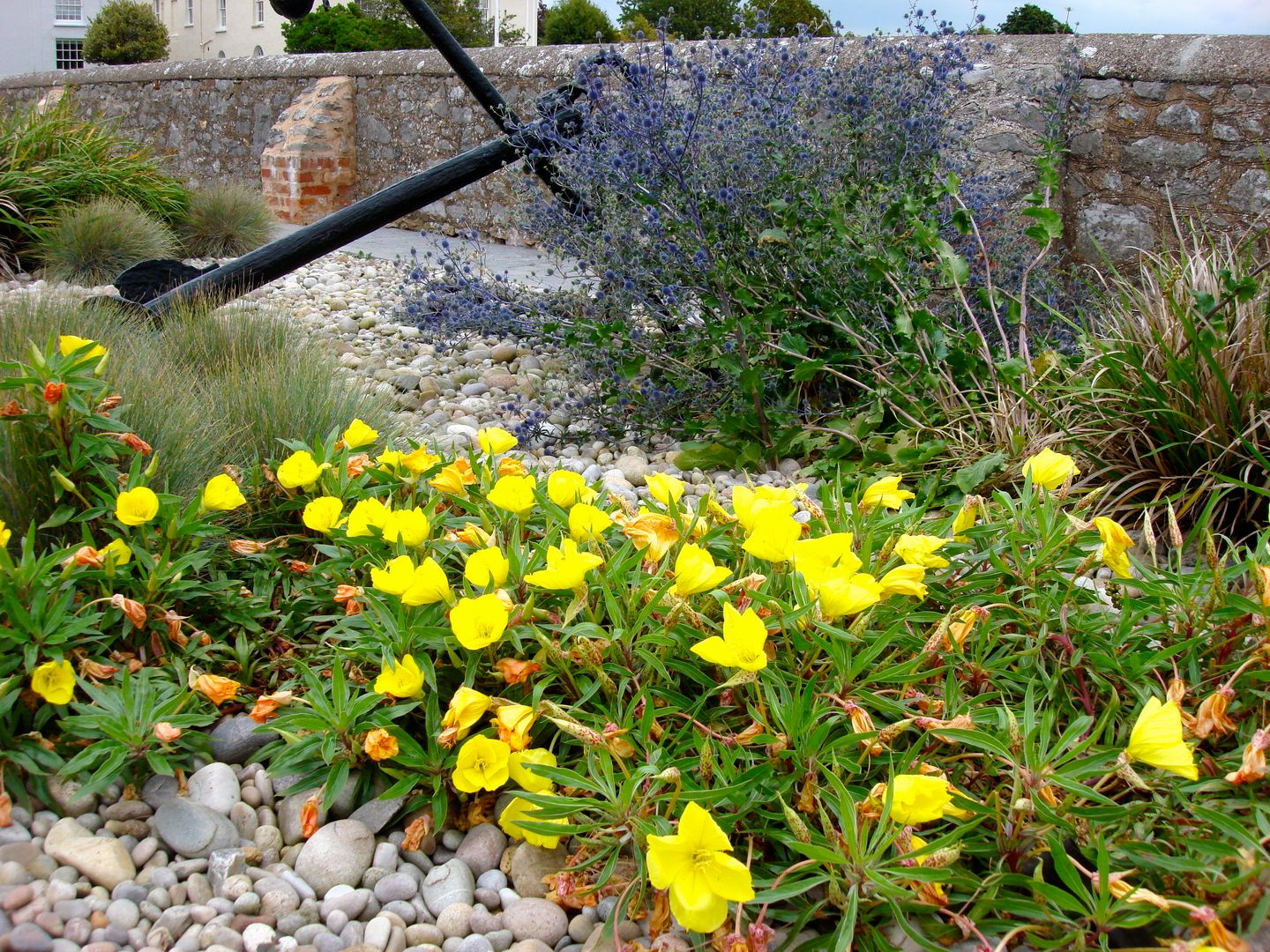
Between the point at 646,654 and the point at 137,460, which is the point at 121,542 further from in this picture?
the point at 646,654

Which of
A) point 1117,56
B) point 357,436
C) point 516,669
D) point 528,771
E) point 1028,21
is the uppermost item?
point 1028,21

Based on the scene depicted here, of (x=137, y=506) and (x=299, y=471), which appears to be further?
(x=299, y=471)

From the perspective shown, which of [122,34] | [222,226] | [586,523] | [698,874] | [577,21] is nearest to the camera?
[698,874]

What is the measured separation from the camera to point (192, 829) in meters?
1.44

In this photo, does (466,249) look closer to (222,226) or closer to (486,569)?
(222,226)

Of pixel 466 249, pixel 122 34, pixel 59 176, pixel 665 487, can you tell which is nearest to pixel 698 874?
pixel 665 487

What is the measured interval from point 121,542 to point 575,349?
201cm

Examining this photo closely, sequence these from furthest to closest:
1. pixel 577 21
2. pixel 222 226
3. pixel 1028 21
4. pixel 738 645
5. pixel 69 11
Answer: pixel 69 11, pixel 577 21, pixel 1028 21, pixel 222 226, pixel 738 645

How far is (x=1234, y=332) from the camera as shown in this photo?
105 inches

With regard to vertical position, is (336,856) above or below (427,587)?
below

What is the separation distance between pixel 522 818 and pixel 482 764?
0.09 meters

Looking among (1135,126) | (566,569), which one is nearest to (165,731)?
(566,569)

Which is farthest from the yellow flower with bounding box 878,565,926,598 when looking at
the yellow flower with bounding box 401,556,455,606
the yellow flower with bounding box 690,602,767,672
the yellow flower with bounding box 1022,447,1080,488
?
the yellow flower with bounding box 401,556,455,606

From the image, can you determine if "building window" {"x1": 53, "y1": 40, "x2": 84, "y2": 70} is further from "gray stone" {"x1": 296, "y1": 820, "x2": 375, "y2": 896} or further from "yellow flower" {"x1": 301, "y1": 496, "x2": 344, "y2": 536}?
"gray stone" {"x1": 296, "y1": 820, "x2": 375, "y2": 896}
